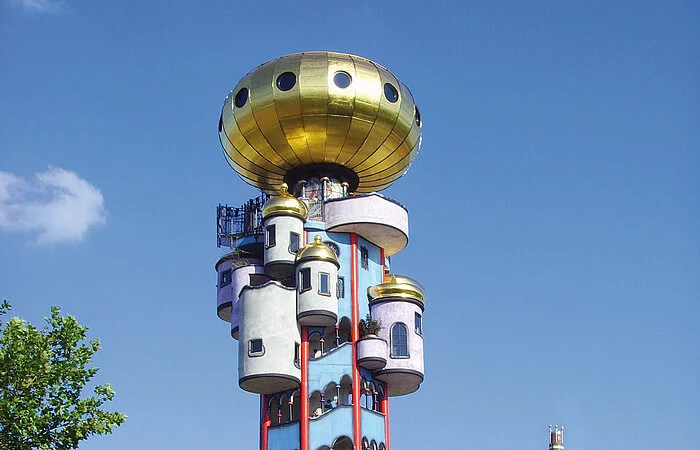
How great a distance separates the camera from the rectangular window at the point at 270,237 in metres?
30.3

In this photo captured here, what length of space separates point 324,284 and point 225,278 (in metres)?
3.64

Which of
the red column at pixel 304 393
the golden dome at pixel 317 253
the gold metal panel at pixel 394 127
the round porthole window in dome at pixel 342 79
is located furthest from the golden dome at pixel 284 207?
the round porthole window in dome at pixel 342 79

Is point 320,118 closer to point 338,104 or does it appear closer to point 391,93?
point 338,104

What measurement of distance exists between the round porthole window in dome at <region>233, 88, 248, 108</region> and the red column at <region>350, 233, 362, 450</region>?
461 centimetres

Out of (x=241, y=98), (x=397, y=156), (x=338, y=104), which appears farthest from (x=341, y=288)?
(x=241, y=98)

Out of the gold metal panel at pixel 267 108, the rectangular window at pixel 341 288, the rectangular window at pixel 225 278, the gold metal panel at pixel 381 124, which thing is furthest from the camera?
the rectangular window at pixel 225 278

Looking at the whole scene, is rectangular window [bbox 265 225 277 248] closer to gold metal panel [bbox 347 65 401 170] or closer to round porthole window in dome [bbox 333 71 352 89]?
gold metal panel [bbox 347 65 401 170]

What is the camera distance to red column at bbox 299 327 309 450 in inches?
1109

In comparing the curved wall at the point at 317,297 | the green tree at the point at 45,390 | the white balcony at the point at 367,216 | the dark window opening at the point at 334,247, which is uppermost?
the white balcony at the point at 367,216

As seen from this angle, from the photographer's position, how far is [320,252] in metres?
29.5

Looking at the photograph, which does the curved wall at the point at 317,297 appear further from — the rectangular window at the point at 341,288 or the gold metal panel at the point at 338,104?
the gold metal panel at the point at 338,104

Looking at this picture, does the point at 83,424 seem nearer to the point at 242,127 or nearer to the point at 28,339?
the point at 28,339

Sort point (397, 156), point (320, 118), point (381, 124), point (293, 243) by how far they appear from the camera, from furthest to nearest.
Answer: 1. point (397, 156)
2. point (381, 124)
3. point (320, 118)
4. point (293, 243)

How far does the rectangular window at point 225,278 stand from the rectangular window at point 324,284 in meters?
3.39
